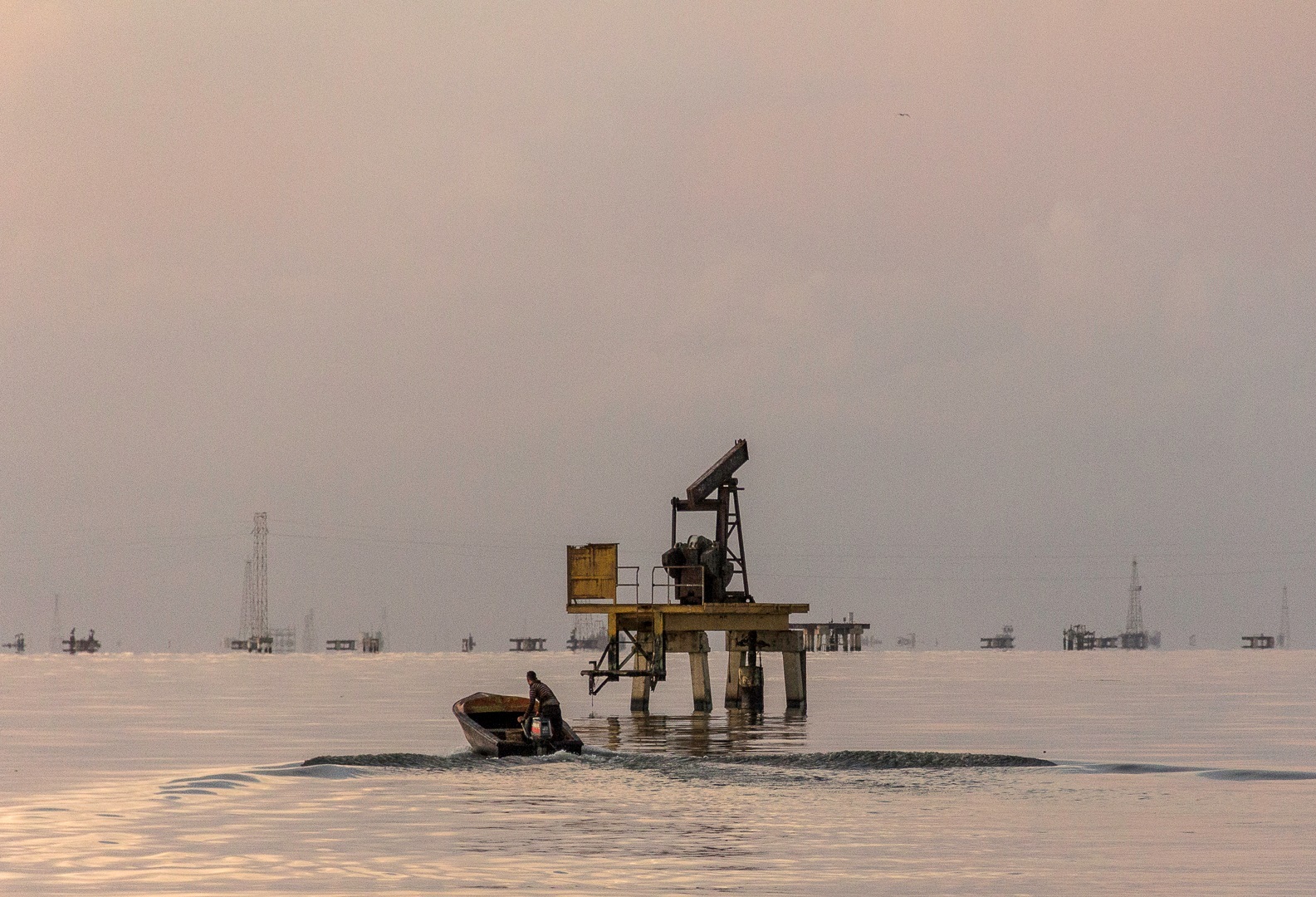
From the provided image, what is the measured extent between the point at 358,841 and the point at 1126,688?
256 feet

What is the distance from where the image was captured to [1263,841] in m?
25.1

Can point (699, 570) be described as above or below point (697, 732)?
above

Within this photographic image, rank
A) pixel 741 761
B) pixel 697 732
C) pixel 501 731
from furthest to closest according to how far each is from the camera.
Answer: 1. pixel 697 732
2. pixel 501 731
3. pixel 741 761

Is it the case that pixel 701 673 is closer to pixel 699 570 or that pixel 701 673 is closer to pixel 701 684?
pixel 701 684

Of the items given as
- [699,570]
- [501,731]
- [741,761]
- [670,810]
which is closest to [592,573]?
[699,570]

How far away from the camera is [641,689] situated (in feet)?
196

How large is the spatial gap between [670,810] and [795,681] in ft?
102

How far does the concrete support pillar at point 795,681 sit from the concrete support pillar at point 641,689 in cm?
487

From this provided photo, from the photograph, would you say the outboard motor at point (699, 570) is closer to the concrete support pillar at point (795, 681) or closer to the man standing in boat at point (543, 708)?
the concrete support pillar at point (795, 681)

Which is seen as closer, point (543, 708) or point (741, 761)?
point (741, 761)

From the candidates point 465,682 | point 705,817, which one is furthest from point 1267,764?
point 465,682

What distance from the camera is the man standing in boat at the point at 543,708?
126 feet

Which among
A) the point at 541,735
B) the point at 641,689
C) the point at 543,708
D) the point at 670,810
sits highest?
the point at 543,708

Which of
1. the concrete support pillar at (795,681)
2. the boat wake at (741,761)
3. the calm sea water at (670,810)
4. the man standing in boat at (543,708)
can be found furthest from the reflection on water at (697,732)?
the man standing in boat at (543,708)
